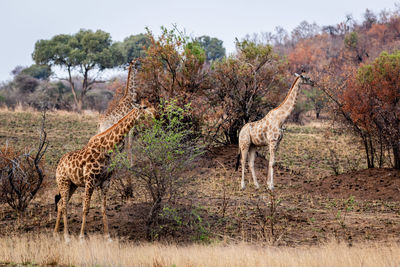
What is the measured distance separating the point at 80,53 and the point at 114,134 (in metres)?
37.7

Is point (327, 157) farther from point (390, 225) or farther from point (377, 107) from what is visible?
point (390, 225)

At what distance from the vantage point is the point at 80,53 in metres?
45.1

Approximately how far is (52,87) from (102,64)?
5338 millimetres

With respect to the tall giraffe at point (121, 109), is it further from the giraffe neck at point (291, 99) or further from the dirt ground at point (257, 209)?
the giraffe neck at point (291, 99)

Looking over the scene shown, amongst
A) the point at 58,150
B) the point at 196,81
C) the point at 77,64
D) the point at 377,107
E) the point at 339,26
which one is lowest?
the point at 58,150

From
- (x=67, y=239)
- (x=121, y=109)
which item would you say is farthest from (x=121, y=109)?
(x=67, y=239)

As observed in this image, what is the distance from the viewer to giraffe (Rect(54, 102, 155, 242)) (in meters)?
8.98

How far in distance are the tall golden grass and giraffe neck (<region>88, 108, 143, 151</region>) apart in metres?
1.76

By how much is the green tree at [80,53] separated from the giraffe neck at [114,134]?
35.0 meters

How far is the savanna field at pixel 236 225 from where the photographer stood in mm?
7570

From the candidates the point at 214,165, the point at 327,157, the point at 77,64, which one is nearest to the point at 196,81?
the point at 214,165

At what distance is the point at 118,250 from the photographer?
8.03 metres

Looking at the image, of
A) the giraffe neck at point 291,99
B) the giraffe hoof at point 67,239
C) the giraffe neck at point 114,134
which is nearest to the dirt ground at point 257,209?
the giraffe hoof at point 67,239

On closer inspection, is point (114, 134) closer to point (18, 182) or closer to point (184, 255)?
point (184, 255)
